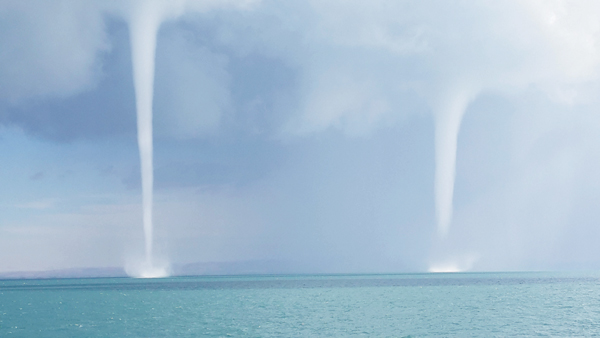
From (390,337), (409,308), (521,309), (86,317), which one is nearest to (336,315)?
(409,308)

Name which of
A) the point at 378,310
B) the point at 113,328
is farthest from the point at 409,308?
the point at 113,328

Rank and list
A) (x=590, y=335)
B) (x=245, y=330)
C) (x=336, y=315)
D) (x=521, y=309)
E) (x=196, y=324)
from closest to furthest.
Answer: (x=590, y=335) < (x=245, y=330) < (x=196, y=324) < (x=336, y=315) < (x=521, y=309)

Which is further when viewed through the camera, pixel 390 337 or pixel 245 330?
pixel 245 330

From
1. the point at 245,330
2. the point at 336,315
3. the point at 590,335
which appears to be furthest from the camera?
the point at 336,315

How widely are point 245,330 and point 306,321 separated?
38.4 ft

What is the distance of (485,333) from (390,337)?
33.7 feet

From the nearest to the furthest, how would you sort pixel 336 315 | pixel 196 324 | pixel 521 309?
1. pixel 196 324
2. pixel 336 315
3. pixel 521 309

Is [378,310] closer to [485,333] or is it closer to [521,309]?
[521,309]

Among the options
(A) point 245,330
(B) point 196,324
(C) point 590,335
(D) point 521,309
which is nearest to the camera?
(C) point 590,335

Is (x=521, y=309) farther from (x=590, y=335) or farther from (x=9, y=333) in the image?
(x=9, y=333)

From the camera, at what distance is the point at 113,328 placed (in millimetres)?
69938

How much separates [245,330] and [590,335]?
117 feet

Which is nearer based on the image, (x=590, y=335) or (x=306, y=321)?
(x=590, y=335)

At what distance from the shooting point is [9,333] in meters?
67.8
